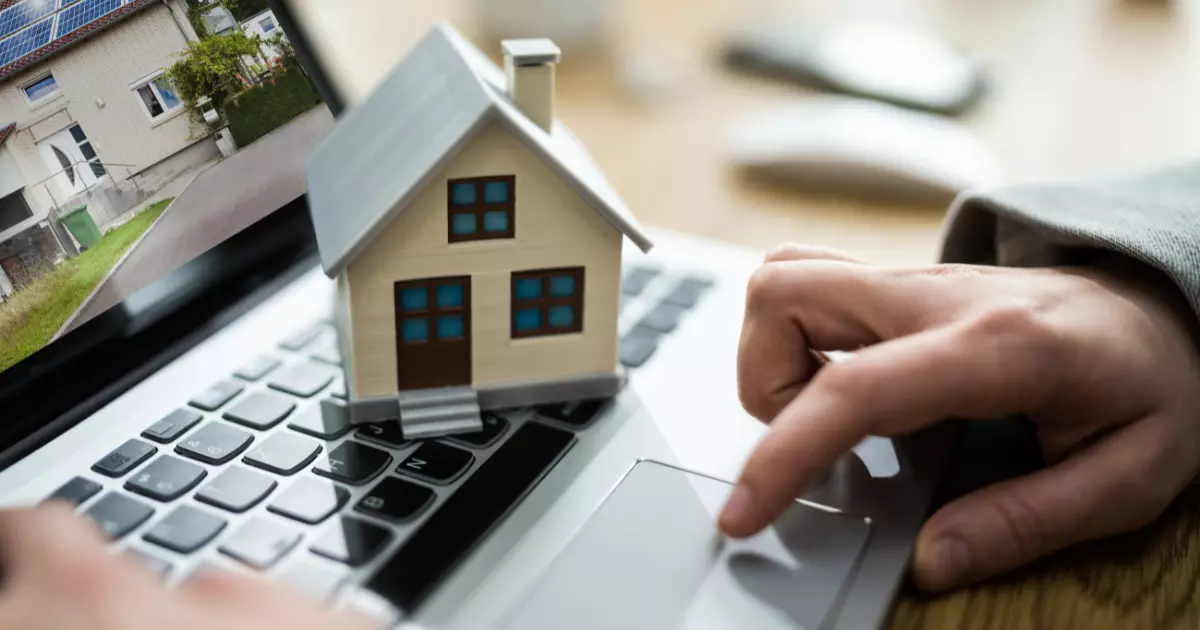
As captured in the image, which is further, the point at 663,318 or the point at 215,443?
the point at 663,318

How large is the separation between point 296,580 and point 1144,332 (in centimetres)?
35

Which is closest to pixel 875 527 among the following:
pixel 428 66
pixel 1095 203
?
pixel 1095 203

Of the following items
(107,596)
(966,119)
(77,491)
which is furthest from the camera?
(966,119)

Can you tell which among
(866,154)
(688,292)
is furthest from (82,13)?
(866,154)

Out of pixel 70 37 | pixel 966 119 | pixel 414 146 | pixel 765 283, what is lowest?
pixel 966 119

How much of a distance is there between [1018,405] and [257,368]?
0.36 meters

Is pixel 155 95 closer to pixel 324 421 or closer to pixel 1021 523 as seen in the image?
pixel 324 421

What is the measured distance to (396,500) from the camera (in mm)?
417

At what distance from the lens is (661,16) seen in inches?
49.4

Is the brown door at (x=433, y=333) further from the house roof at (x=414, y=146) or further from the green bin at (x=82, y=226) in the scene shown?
the green bin at (x=82, y=226)

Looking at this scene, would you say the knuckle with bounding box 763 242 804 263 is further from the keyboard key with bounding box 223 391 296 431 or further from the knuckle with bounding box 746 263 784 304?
the keyboard key with bounding box 223 391 296 431

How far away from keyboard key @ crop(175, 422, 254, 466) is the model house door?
0.14m

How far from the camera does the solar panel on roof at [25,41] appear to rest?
459 millimetres

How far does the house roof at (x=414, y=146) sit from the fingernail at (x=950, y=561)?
0.62ft
